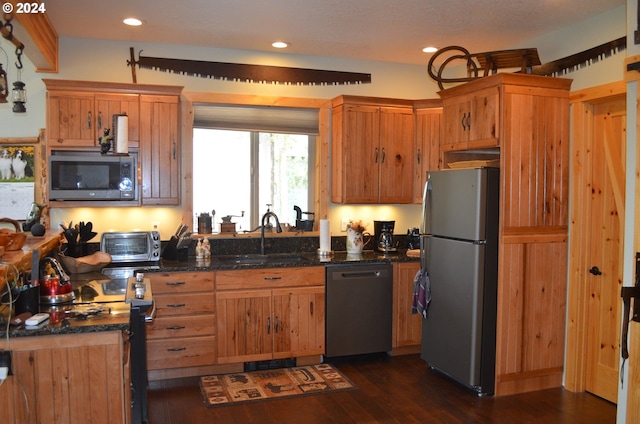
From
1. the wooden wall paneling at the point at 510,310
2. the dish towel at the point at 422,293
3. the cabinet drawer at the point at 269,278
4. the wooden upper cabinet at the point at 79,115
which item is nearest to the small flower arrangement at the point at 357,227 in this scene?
the cabinet drawer at the point at 269,278

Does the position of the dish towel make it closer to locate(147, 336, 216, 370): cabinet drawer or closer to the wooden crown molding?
locate(147, 336, 216, 370): cabinet drawer

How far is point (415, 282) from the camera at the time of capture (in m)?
4.32

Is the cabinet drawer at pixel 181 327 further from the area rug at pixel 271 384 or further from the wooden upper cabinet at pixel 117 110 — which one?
the wooden upper cabinet at pixel 117 110

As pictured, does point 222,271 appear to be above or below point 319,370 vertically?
above

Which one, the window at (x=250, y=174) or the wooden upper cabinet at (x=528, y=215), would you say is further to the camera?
the window at (x=250, y=174)

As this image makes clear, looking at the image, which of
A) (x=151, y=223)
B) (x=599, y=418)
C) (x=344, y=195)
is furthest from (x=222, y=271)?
(x=599, y=418)

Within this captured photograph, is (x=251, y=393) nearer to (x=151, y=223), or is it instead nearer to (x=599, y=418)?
(x=151, y=223)

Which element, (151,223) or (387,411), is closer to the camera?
(387,411)

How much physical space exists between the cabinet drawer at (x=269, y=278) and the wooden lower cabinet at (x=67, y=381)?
5.97 feet

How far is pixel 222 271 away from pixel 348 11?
2.11m

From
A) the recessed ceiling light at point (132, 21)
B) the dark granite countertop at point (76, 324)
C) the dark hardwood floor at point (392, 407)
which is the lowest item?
the dark hardwood floor at point (392, 407)

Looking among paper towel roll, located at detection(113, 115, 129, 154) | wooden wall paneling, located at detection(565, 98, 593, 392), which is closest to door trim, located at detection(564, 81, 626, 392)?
wooden wall paneling, located at detection(565, 98, 593, 392)

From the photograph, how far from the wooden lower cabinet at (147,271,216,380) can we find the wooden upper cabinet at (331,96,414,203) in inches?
60.1

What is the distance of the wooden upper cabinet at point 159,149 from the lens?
428 cm
